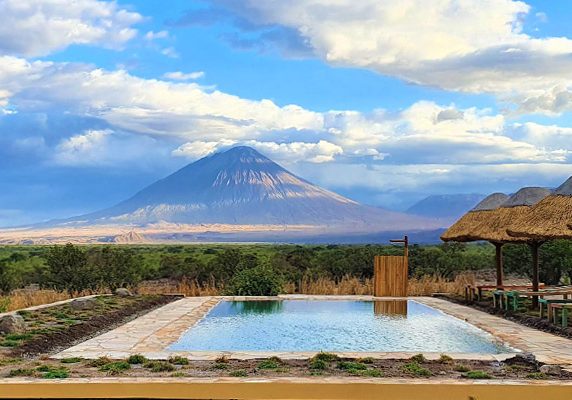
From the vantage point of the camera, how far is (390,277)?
53.8 feet

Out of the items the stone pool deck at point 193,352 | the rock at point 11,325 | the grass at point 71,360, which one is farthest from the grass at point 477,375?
the rock at point 11,325

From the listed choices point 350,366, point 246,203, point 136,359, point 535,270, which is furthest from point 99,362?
point 246,203

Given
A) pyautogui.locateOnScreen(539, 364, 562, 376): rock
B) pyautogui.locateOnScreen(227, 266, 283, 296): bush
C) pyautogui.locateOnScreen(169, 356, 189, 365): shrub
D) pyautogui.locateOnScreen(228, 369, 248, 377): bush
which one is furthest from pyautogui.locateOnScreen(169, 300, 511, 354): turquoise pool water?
pyautogui.locateOnScreen(228, 369, 248, 377): bush

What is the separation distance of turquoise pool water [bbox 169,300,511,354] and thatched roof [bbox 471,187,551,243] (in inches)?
71.1

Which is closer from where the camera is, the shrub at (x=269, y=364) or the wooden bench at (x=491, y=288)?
the shrub at (x=269, y=364)

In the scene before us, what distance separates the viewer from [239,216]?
15088 centimetres

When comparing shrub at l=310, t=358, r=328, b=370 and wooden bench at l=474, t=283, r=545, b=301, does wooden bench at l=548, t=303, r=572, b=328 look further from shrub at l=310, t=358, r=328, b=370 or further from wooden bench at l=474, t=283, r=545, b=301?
shrub at l=310, t=358, r=328, b=370

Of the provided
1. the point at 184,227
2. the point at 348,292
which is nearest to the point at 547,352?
the point at 348,292

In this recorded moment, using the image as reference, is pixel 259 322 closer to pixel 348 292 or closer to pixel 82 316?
pixel 82 316

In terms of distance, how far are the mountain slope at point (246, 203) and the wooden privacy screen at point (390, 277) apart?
11617 cm

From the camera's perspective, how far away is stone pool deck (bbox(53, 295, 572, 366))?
7465 mm

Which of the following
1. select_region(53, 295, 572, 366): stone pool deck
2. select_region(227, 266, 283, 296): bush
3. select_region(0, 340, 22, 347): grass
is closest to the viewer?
select_region(53, 295, 572, 366): stone pool deck

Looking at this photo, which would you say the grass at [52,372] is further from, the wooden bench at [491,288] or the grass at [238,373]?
the wooden bench at [491,288]

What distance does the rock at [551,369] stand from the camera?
6.36 m
